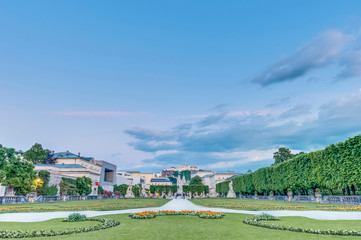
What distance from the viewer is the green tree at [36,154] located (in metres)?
81.0

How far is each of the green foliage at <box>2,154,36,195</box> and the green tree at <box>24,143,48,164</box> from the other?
51.2 m

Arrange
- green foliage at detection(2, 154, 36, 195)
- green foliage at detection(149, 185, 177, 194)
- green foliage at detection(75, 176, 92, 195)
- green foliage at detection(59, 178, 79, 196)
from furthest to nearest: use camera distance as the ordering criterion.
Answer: green foliage at detection(149, 185, 177, 194) < green foliage at detection(75, 176, 92, 195) < green foliage at detection(59, 178, 79, 196) < green foliage at detection(2, 154, 36, 195)

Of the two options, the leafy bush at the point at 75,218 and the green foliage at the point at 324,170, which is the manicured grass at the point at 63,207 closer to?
the leafy bush at the point at 75,218

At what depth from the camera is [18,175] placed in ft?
111

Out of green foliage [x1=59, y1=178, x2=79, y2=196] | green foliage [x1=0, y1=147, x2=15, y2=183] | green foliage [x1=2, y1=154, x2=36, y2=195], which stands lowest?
green foliage [x1=59, y1=178, x2=79, y2=196]

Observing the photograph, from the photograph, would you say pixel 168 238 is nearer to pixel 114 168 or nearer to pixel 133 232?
pixel 133 232

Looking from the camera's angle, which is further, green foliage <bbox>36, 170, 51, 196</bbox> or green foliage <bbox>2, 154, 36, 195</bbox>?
green foliage <bbox>36, 170, 51, 196</bbox>

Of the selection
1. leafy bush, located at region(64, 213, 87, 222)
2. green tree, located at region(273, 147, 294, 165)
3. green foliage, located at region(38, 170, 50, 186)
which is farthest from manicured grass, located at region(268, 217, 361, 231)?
green tree, located at region(273, 147, 294, 165)

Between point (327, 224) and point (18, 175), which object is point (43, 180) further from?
point (327, 224)

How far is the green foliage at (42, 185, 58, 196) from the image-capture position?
42847 mm

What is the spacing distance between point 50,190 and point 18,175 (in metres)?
11.3

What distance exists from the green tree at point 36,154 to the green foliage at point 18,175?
51.2 metres

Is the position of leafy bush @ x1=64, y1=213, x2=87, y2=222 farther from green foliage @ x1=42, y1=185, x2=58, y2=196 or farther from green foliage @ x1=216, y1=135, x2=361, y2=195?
green foliage @ x1=42, y1=185, x2=58, y2=196

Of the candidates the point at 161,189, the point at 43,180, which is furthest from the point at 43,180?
the point at 161,189
